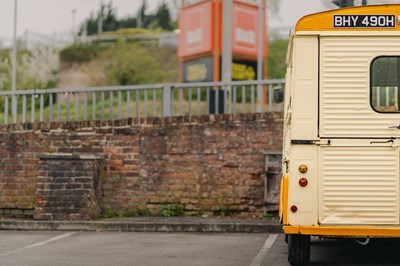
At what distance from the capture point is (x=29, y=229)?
45.2 ft

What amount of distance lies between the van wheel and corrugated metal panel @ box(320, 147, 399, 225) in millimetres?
514

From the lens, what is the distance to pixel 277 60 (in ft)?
155

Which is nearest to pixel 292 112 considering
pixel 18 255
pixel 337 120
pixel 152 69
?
pixel 337 120

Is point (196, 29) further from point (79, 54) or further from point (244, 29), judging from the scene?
point (79, 54)

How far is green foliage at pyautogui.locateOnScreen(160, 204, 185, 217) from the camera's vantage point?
14750 millimetres

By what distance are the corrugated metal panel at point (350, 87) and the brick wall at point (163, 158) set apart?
576cm

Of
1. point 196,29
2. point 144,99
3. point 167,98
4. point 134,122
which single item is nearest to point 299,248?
point 134,122

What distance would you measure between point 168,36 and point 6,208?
155 ft

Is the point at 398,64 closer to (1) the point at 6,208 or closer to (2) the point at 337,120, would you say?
(2) the point at 337,120

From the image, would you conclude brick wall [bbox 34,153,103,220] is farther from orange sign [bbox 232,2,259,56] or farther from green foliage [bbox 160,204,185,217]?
orange sign [bbox 232,2,259,56]

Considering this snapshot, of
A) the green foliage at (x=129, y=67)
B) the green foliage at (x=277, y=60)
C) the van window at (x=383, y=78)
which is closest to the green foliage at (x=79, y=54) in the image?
the green foliage at (x=129, y=67)

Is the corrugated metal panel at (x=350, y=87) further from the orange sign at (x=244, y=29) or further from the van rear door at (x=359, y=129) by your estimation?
the orange sign at (x=244, y=29)

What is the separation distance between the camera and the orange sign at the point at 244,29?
3406 centimetres

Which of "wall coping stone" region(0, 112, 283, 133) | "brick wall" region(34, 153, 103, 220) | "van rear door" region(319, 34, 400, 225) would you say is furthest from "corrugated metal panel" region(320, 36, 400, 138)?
"brick wall" region(34, 153, 103, 220)
